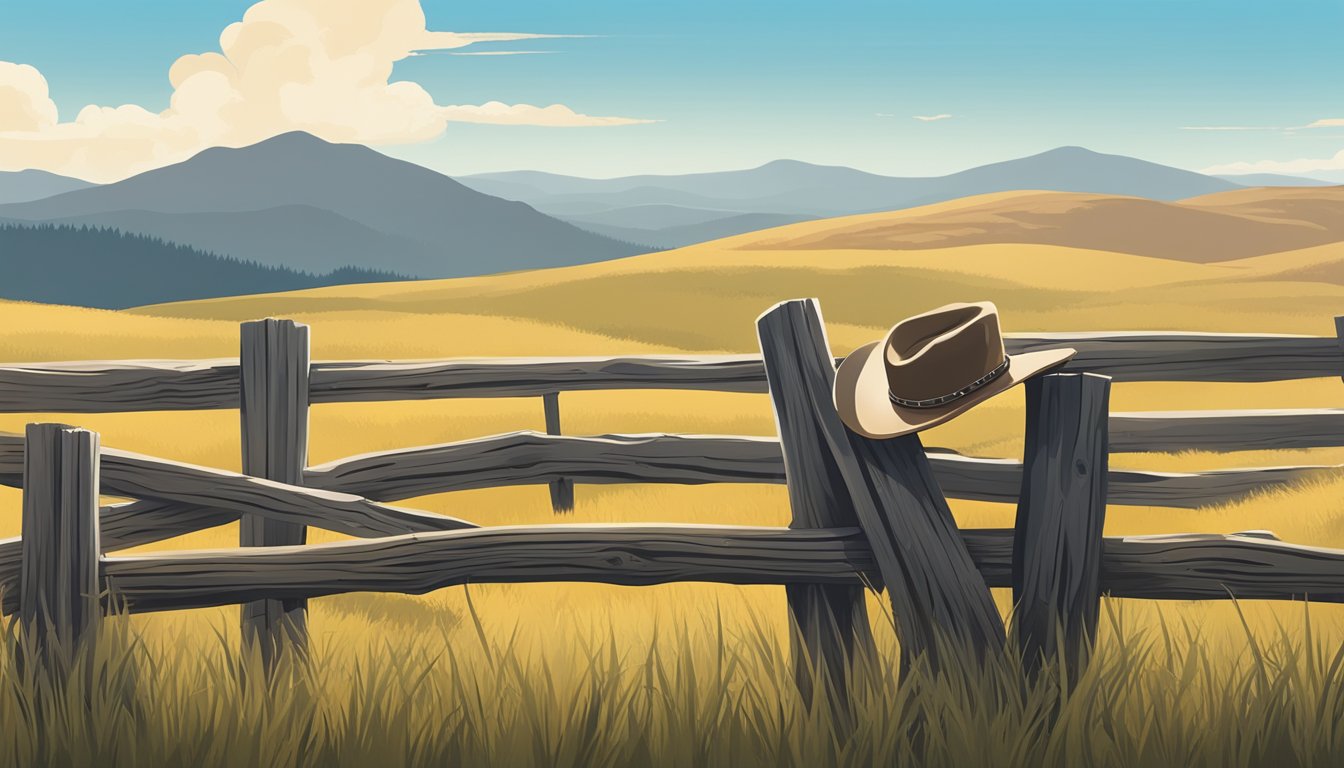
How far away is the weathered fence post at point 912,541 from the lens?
289 cm

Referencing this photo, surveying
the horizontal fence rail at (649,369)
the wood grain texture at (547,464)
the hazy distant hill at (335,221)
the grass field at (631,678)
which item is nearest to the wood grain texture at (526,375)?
the horizontal fence rail at (649,369)

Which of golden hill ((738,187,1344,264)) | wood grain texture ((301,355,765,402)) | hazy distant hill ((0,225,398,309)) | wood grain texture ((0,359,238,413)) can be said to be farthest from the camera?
hazy distant hill ((0,225,398,309))

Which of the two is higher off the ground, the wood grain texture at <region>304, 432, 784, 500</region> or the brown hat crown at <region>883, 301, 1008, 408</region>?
the brown hat crown at <region>883, 301, 1008, 408</region>

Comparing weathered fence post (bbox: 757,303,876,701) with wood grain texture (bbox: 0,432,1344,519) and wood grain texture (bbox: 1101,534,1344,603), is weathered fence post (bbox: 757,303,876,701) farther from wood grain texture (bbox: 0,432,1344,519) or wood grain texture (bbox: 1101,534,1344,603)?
wood grain texture (bbox: 0,432,1344,519)

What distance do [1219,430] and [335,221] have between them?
591 ft

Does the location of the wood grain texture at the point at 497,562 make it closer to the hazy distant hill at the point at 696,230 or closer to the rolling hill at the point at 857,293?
the rolling hill at the point at 857,293

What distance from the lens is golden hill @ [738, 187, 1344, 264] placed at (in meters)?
54.1

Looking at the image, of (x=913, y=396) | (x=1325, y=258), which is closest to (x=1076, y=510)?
(x=913, y=396)

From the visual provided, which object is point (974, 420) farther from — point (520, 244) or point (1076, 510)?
point (520, 244)

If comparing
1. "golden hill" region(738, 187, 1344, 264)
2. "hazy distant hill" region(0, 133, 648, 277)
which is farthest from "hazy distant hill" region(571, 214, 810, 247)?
"golden hill" region(738, 187, 1344, 264)

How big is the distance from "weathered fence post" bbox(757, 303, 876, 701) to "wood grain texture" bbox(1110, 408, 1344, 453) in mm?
2777

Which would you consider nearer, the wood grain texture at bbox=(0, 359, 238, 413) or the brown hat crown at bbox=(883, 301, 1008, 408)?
the brown hat crown at bbox=(883, 301, 1008, 408)

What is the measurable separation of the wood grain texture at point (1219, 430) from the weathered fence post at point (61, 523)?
164 inches

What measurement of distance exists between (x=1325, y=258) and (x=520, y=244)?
149 meters
